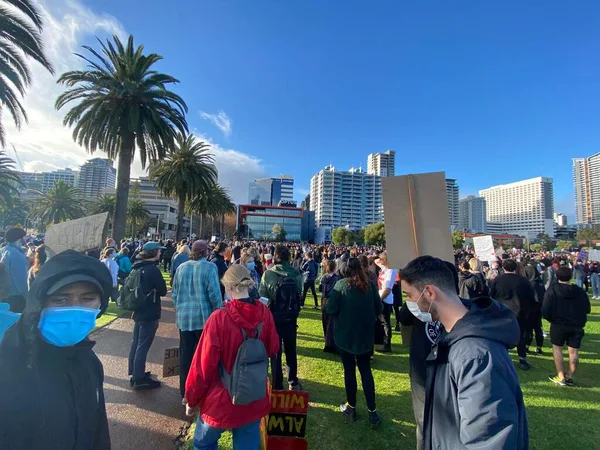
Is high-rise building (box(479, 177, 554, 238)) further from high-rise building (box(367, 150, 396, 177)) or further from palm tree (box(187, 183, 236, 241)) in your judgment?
palm tree (box(187, 183, 236, 241))

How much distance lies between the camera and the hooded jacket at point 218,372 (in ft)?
7.20

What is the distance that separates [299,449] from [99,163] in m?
133

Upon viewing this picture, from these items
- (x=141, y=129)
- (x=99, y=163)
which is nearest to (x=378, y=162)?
(x=99, y=163)

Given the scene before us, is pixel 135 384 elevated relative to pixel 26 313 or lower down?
lower down

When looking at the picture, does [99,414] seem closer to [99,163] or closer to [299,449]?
[299,449]

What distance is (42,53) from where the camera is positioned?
37.6 ft

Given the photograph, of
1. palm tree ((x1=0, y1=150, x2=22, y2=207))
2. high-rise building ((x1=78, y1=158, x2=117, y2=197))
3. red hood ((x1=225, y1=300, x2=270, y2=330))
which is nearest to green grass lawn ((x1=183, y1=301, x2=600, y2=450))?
red hood ((x1=225, y1=300, x2=270, y2=330))

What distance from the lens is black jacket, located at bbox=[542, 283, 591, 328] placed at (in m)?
4.78

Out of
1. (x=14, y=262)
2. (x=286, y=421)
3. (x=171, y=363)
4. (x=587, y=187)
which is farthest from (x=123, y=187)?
(x=587, y=187)

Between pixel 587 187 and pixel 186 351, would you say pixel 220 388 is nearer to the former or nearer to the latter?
pixel 186 351

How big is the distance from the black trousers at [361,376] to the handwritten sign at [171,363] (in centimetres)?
237

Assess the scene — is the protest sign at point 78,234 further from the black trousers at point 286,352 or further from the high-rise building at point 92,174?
the high-rise building at point 92,174

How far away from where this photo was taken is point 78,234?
11.4 feet

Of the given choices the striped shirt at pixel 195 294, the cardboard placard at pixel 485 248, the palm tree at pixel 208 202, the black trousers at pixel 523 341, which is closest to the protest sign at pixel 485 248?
the cardboard placard at pixel 485 248
